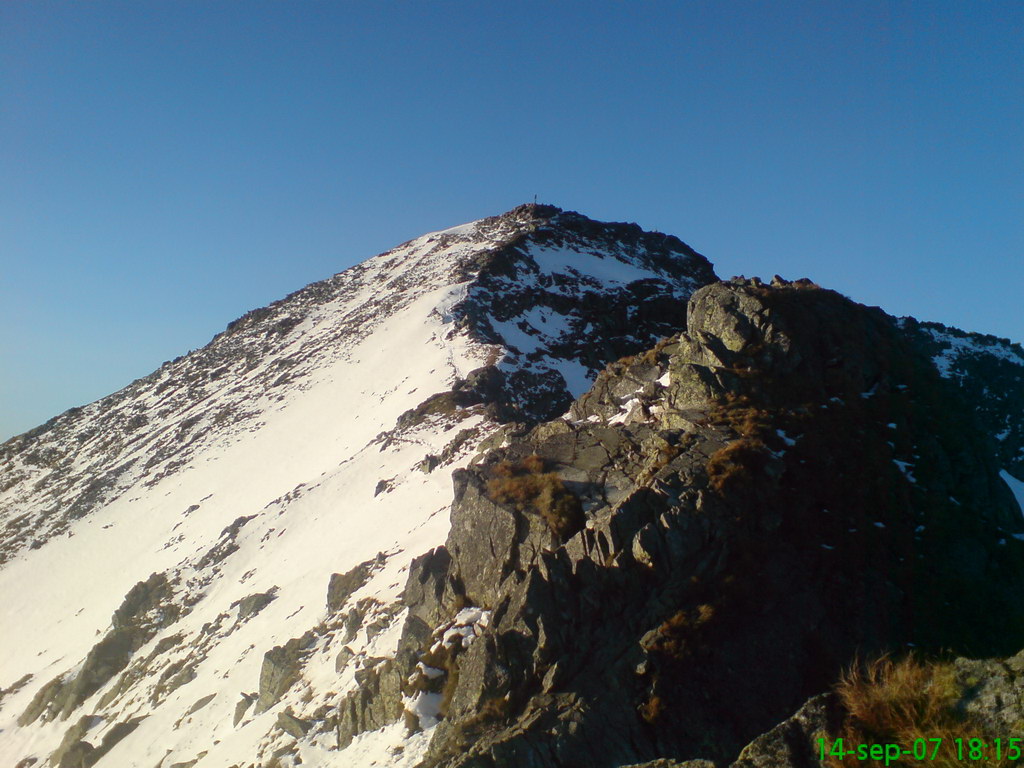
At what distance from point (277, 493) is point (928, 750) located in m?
34.8

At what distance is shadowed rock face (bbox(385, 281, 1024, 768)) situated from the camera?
13117mm

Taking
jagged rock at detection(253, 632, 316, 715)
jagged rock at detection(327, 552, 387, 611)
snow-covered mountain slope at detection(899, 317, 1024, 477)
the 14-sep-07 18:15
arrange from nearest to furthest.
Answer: the 14-sep-07 18:15, jagged rock at detection(253, 632, 316, 715), jagged rock at detection(327, 552, 387, 611), snow-covered mountain slope at detection(899, 317, 1024, 477)

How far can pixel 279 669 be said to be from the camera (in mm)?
21172

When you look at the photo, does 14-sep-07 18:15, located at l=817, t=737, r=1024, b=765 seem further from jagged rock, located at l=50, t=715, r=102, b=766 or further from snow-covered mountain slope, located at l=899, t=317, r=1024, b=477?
snow-covered mountain slope, located at l=899, t=317, r=1024, b=477

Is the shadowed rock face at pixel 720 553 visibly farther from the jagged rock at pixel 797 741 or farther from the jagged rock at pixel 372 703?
the jagged rock at pixel 797 741

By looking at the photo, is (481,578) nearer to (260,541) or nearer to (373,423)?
(260,541)

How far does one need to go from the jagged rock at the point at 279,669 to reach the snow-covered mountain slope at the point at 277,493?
0.26 ft

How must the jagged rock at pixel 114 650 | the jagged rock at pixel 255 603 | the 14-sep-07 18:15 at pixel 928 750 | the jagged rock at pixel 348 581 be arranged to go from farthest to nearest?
the jagged rock at pixel 114 650, the jagged rock at pixel 255 603, the jagged rock at pixel 348 581, the 14-sep-07 18:15 at pixel 928 750

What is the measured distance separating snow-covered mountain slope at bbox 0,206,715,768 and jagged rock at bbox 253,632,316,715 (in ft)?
0.26

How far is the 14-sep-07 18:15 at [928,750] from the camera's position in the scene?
6.65m

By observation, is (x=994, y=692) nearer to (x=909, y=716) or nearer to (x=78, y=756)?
(x=909, y=716)

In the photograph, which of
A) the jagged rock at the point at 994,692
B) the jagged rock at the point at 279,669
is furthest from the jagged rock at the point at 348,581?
the jagged rock at the point at 994,692

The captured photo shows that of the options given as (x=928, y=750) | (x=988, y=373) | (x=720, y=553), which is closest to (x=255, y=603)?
(x=720, y=553)

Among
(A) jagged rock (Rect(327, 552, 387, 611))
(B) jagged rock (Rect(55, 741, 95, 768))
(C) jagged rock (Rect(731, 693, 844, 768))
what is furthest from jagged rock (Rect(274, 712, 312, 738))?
(C) jagged rock (Rect(731, 693, 844, 768))
